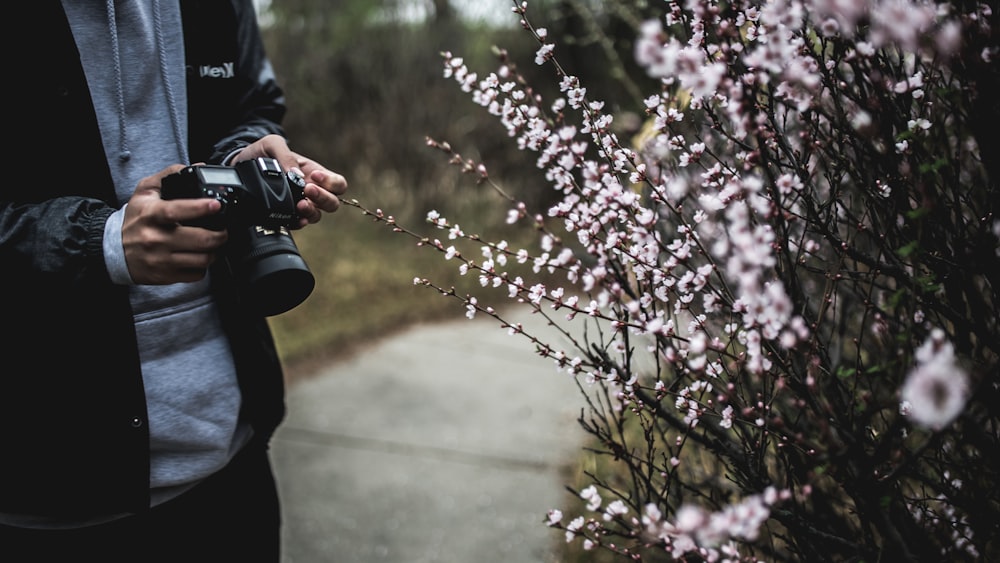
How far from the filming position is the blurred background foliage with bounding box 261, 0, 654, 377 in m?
6.57

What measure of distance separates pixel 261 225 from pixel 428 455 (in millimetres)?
2168

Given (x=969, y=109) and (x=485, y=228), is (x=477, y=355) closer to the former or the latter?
(x=485, y=228)

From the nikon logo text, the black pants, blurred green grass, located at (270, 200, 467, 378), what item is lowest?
the black pants

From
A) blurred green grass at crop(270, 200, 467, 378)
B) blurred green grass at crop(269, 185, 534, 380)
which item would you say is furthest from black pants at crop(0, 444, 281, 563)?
blurred green grass at crop(270, 200, 467, 378)

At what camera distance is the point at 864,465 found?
97cm

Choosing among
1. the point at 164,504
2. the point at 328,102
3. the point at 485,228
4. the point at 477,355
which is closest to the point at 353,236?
the point at 485,228

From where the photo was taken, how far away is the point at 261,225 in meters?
1.29

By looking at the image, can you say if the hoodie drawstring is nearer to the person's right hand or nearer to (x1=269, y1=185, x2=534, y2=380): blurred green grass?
the person's right hand

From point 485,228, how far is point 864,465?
6107 mm

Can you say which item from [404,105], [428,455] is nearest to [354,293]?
[428,455]

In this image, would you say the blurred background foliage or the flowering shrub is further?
the blurred background foliage

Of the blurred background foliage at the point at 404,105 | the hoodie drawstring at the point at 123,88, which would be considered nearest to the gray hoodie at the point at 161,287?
the hoodie drawstring at the point at 123,88

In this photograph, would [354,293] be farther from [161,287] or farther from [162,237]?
[162,237]

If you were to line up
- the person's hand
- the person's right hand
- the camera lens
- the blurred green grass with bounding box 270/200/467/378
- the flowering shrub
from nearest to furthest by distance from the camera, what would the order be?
the flowering shrub, the person's right hand, the camera lens, the person's hand, the blurred green grass with bounding box 270/200/467/378
